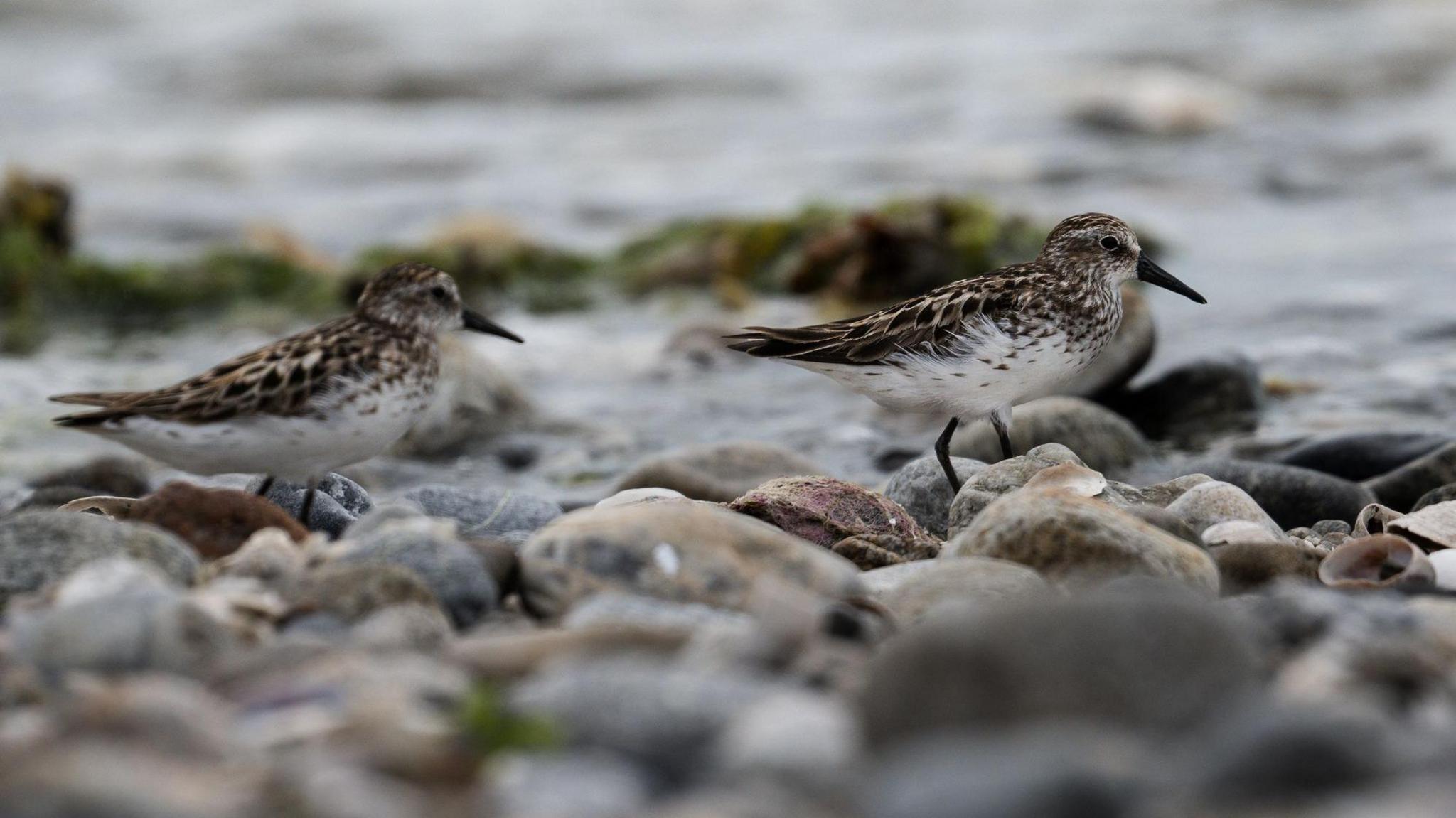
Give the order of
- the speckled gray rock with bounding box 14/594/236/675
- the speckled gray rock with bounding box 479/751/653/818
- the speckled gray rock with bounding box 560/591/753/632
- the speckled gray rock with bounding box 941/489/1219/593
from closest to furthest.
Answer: the speckled gray rock with bounding box 479/751/653/818 < the speckled gray rock with bounding box 14/594/236/675 < the speckled gray rock with bounding box 560/591/753/632 < the speckled gray rock with bounding box 941/489/1219/593

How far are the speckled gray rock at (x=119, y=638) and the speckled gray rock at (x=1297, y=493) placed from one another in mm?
5237

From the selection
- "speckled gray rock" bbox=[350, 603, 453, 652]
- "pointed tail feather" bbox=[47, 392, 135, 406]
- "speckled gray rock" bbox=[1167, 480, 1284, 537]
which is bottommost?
"speckled gray rock" bbox=[1167, 480, 1284, 537]

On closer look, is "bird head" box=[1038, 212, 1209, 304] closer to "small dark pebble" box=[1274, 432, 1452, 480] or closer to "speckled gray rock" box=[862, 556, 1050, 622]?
"small dark pebble" box=[1274, 432, 1452, 480]

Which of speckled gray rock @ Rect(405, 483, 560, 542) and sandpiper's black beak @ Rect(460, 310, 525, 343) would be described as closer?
sandpiper's black beak @ Rect(460, 310, 525, 343)

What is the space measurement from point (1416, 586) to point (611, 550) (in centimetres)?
274

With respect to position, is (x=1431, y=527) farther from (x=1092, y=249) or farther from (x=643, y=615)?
(x=643, y=615)

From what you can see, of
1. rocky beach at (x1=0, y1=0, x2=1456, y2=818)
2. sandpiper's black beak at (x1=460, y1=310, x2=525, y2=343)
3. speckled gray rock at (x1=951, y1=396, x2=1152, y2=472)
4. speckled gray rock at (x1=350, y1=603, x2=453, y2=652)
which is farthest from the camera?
speckled gray rock at (x1=951, y1=396, x2=1152, y2=472)

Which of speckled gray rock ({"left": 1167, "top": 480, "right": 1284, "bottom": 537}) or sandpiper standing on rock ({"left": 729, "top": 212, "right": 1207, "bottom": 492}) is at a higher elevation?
sandpiper standing on rock ({"left": 729, "top": 212, "right": 1207, "bottom": 492})

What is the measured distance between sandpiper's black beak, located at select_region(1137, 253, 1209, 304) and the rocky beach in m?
1.00

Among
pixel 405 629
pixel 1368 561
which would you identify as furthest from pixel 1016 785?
pixel 1368 561

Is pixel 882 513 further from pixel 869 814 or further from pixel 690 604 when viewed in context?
pixel 869 814

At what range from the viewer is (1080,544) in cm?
511

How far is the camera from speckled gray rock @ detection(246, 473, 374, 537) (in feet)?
21.1

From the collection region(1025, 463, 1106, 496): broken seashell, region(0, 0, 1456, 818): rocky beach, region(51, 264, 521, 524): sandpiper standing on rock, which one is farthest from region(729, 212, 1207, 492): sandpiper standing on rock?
region(51, 264, 521, 524): sandpiper standing on rock
